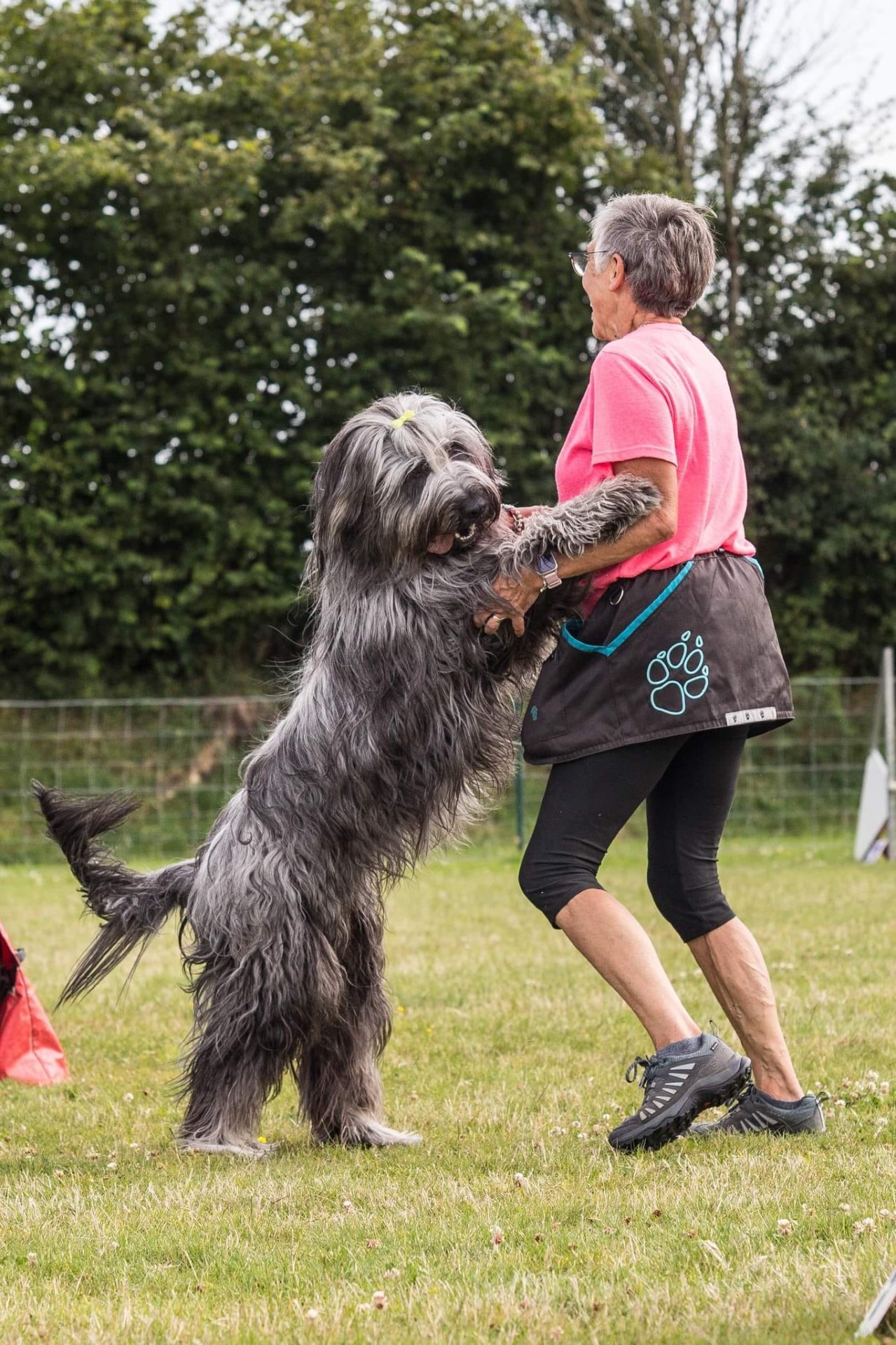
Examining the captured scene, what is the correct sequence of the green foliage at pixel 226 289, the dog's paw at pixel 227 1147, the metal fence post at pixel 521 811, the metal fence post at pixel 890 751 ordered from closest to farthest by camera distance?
the dog's paw at pixel 227 1147 → the metal fence post at pixel 890 751 → the metal fence post at pixel 521 811 → the green foliage at pixel 226 289

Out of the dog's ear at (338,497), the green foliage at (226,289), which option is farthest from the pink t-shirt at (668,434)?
the green foliage at (226,289)

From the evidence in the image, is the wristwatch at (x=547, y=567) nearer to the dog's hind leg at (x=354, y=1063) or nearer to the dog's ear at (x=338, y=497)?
the dog's ear at (x=338, y=497)

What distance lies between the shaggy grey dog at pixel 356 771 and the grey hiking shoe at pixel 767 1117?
82 cm

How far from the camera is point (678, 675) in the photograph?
3.43 meters

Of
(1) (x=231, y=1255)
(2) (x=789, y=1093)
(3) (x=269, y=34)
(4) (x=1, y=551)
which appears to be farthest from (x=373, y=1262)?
(3) (x=269, y=34)

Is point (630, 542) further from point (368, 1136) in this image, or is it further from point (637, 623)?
point (368, 1136)

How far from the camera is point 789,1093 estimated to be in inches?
144

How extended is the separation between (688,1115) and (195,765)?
1105 centimetres

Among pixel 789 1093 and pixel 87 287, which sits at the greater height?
pixel 87 287

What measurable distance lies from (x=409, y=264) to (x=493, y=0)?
11.5ft

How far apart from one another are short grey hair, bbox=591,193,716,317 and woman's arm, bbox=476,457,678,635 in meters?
0.48

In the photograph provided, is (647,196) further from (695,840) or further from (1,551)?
(1,551)

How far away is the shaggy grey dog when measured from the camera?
11.3 feet

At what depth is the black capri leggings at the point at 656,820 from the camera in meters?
3.46
